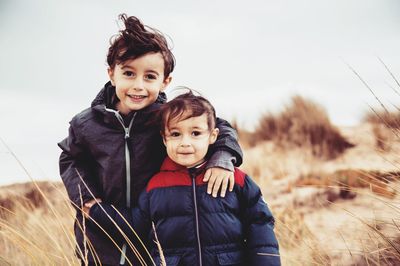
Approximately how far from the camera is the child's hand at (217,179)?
2.11 metres

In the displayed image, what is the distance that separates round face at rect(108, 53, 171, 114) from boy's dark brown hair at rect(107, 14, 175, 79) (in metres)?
0.03

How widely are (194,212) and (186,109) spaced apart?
1.62 ft

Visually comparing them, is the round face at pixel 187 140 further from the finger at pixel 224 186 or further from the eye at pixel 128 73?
the eye at pixel 128 73

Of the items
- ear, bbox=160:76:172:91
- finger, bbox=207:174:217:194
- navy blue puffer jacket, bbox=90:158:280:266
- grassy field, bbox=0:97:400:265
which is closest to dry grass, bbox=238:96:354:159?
grassy field, bbox=0:97:400:265

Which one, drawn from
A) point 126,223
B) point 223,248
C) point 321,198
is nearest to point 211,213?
point 223,248

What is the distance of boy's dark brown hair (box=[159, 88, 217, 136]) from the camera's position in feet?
7.09

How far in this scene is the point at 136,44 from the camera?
7.52 feet

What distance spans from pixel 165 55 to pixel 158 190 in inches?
28.4

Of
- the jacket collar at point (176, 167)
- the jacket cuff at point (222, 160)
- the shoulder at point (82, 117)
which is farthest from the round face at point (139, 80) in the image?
the jacket cuff at point (222, 160)

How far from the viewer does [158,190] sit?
2178 mm

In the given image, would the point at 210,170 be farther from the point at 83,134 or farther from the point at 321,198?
the point at 321,198

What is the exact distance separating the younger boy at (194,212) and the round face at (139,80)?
0.13 m

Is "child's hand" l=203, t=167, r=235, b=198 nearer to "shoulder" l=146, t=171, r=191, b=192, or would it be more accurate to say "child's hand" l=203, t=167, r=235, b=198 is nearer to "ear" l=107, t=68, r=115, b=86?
"shoulder" l=146, t=171, r=191, b=192

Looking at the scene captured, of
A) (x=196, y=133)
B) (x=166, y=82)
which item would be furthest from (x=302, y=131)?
(x=196, y=133)
